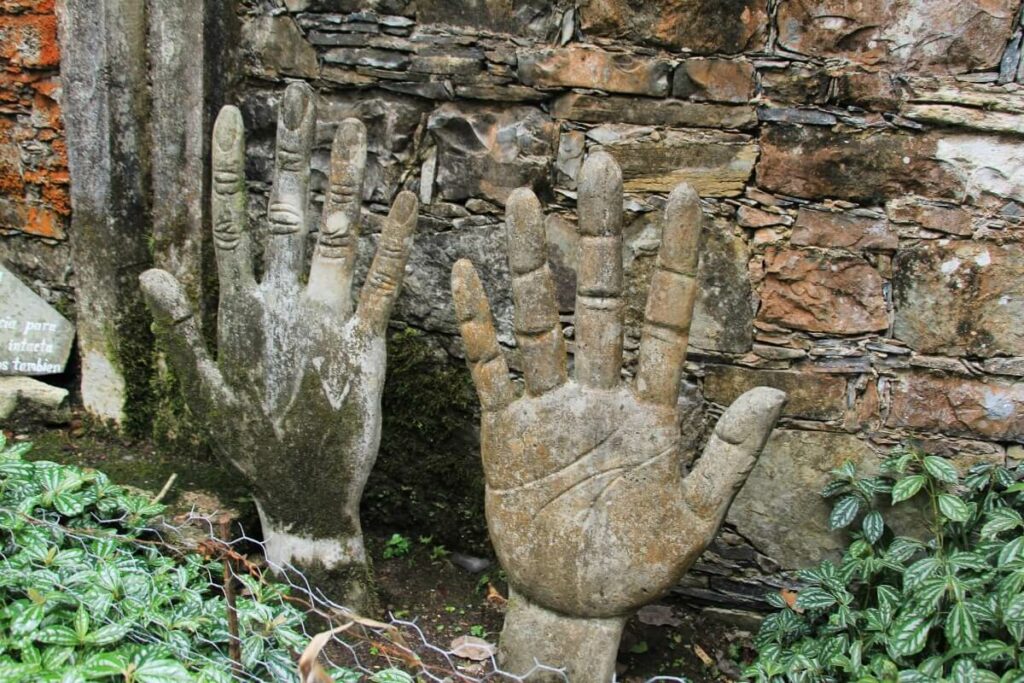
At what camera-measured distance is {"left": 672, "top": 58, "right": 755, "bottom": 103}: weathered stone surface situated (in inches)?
85.4

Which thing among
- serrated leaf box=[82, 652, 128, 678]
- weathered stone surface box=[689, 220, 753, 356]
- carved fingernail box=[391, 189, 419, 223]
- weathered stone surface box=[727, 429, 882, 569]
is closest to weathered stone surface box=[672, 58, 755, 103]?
weathered stone surface box=[689, 220, 753, 356]

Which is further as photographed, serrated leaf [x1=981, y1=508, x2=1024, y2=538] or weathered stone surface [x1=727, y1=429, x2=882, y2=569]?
weathered stone surface [x1=727, y1=429, x2=882, y2=569]

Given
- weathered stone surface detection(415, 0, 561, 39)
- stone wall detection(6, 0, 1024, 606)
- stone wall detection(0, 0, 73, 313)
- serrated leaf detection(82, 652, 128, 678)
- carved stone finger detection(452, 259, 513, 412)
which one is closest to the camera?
serrated leaf detection(82, 652, 128, 678)

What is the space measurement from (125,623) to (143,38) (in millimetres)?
1525

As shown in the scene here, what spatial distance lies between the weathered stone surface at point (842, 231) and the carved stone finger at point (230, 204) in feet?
4.15

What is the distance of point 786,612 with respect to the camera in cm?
217

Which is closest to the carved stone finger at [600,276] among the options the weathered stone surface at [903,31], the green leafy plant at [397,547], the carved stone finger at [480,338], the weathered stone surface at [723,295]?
the carved stone finger at [480,338]

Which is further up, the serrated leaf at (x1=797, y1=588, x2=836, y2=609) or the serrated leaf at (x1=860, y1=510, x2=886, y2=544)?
the serrated leaf at (x1=860, y1=510, x2=886, y2=544)

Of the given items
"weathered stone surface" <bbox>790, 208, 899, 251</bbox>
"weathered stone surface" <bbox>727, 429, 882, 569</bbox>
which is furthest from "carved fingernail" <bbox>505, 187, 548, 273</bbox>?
"weathered stone surface" <bbox>727, 429, 882, 569</bbox>

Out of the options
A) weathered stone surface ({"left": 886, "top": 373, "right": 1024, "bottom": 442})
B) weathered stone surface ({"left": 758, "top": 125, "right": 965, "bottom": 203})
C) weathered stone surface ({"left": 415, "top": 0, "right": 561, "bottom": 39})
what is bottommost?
weathered stone surface ({"left": 886, "top": 373, "right": 1024, "bottom": 442})

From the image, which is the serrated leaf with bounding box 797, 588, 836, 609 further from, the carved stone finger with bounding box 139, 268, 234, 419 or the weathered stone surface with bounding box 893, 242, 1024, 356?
the carved stone finger with bounding box 139, 268, 234, 419

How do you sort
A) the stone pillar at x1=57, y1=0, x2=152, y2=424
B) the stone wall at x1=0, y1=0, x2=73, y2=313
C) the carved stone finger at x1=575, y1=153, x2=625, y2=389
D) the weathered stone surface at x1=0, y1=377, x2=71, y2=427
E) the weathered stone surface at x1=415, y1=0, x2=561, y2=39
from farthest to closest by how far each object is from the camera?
the weathered stone surface at x1=0, y1=377, x2=71, y2=427 < the stone wall at x1=0, y1=0, x2=73, y2=313 < the stone pillar at x1=57, y1=0, x2=152, y2=424 < the weathered stone surface at x1=415, y1=0, x2=561, y2=39 < the carved stone finger at x1=575, y1=153, x2=625, y2=389

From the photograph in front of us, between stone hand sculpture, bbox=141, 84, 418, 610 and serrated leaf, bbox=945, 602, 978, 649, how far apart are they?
126cm

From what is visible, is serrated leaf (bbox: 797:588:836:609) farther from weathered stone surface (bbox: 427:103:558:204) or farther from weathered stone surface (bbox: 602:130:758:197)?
weathered stone surface (bbox: 427:103:558:204)
